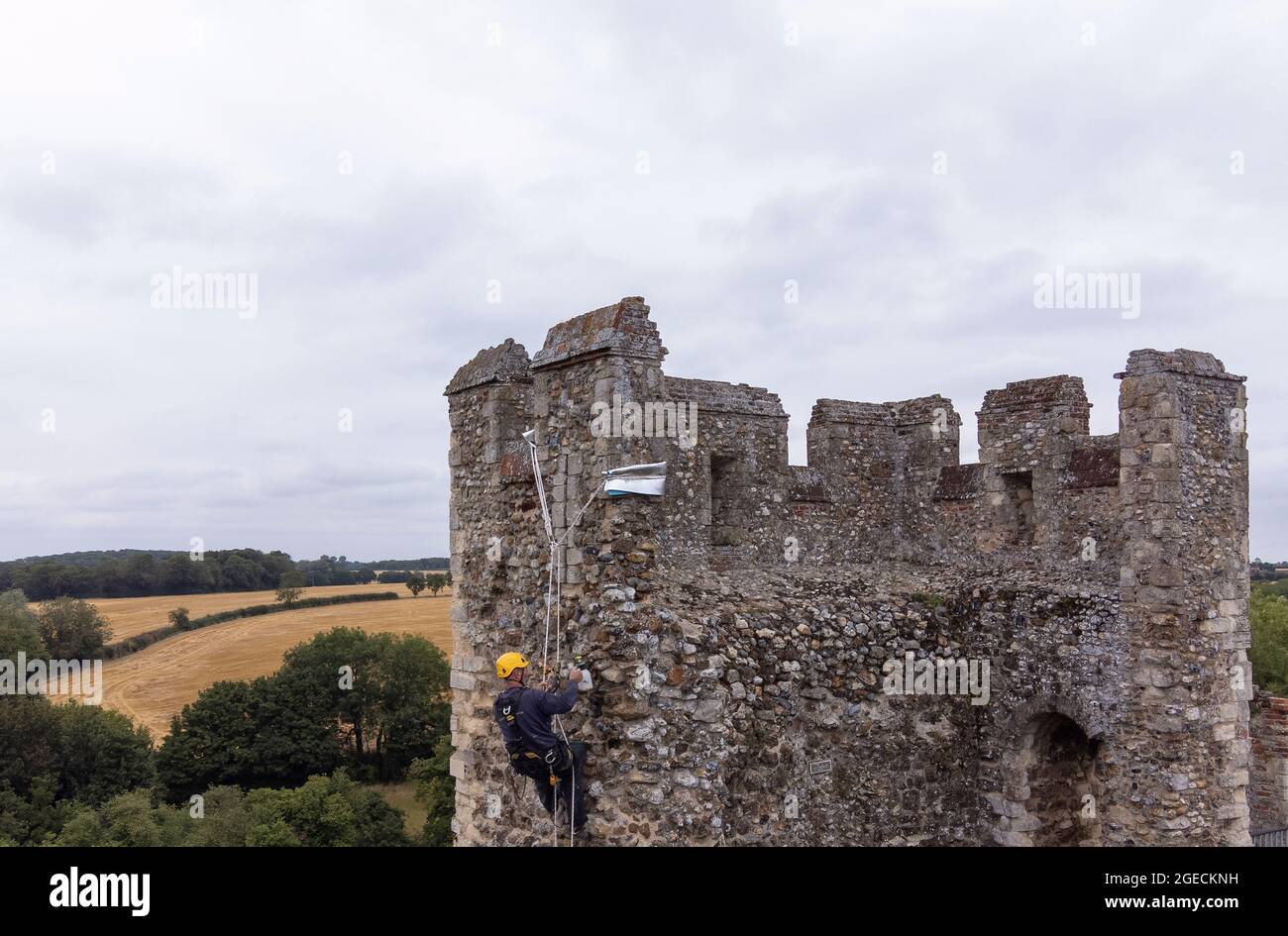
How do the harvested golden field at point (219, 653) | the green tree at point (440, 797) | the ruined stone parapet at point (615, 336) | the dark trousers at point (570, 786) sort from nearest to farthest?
the dark trousers at point (570, 786)
the ruined stone parapet at point (615, 336)
the green tree at point (440, 797)
the harvested golden field at point (219, 653)

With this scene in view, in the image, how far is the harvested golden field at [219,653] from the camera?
152ft

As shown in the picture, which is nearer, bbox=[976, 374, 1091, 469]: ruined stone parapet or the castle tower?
the castle tower

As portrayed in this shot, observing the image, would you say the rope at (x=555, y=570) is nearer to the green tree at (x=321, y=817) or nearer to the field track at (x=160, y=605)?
the green tree at (x=321, y=817)

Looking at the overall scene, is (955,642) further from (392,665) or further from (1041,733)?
(392,665)

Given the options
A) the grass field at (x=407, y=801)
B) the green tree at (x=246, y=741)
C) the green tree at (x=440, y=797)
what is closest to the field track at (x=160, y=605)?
the green tree at (x=246, y=741)

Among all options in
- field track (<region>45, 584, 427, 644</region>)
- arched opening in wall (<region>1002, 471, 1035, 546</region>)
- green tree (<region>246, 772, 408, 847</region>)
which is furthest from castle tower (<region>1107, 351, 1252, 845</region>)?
field track (<region>45, 584, 427, 644</region>)

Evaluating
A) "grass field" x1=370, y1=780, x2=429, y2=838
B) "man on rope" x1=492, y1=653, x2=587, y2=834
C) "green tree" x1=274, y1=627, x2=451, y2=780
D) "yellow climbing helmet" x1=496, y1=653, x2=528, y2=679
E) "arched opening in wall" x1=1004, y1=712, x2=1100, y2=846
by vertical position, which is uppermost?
"yellow climbing helmet" x1=496, y1=653, x2=528, y2=679

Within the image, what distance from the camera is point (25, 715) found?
39.2m

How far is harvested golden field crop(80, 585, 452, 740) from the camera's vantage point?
4634 cm

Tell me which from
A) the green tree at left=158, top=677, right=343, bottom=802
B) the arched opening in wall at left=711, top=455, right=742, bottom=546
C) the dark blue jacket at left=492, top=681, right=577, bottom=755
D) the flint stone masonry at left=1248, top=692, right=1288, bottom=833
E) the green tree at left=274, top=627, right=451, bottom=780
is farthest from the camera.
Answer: the green tree at left=274, top=627, right=451, bottom=780

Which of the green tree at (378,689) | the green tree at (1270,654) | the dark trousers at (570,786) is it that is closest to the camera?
the dark trousers at (570,786)

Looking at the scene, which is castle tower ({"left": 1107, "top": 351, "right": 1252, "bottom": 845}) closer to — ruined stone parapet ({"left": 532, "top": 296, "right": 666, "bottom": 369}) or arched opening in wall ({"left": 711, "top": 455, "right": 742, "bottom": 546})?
ruined stone parapet ({"left": 532, "top": 296, "right": 666, "bottom": 369})

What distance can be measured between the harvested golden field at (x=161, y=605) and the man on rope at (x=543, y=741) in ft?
176

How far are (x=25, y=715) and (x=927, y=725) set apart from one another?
39627 mm
